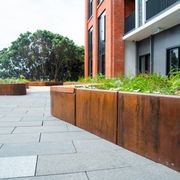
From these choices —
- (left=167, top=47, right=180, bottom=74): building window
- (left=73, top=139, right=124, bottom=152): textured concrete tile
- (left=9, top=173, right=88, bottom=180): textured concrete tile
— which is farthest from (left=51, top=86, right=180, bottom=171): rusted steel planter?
(left=167, top=47, right=180, bottom=74): building window

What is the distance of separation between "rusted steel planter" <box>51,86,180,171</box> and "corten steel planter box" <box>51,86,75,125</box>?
Result: 1.24 feet

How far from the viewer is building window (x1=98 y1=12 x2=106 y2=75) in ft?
73.8

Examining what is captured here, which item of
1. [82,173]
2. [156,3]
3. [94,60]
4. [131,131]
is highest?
[156,3]

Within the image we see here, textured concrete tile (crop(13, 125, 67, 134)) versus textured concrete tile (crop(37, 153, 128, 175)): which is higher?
textured concrete tile (crop(13, 125, 67, 134))

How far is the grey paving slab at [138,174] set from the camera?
12.1 feet

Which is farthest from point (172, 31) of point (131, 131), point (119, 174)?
point (119, 174)

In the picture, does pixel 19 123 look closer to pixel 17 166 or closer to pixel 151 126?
pixel 17 166

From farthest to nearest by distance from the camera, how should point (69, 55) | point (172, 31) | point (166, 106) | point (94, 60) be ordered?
point (69, 55)
point (94, 60)
point (172, 31)
point (166, 106)

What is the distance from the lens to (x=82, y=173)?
3.87 meters

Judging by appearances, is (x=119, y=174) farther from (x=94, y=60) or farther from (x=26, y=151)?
(x=94, y=60)

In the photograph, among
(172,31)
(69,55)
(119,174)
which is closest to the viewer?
(119,174)

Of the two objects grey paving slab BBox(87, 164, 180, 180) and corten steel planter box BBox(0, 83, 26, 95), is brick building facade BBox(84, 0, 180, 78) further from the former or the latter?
grey paving slab BBox(87, 164, 180, 180)

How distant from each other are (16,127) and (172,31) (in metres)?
10.6

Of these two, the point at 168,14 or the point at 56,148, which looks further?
the point at 168,14
